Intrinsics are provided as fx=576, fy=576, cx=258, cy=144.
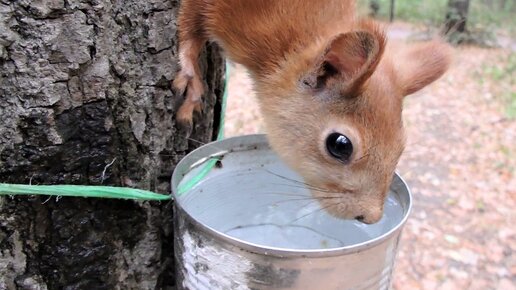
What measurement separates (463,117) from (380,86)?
4.03 metres

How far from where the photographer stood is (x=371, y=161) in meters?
1.50

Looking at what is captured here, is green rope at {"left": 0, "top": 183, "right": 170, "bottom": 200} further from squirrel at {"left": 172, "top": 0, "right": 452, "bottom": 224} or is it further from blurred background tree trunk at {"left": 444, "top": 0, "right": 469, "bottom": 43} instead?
blurred background tree trunk at {"left": 444, "top": 0, "right": 469, "bottom": 43}

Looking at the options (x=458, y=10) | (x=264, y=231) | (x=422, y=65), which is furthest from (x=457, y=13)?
(x=264, y=231)

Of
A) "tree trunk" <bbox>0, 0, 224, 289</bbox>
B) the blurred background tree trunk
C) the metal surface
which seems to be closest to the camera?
the metal surface

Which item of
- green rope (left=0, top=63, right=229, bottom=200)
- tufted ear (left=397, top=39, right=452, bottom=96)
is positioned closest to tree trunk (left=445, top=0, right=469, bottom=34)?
tufted ear (left=397, top=39, right=452, bottom=96)

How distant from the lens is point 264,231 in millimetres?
1831

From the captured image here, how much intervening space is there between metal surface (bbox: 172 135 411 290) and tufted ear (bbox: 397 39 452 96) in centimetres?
36

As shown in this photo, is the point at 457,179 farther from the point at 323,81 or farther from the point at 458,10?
the point at 458,10

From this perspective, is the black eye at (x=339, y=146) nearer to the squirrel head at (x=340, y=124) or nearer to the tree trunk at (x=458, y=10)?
the squirrel head at (x=340, y=124)

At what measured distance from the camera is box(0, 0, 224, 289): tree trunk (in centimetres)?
127

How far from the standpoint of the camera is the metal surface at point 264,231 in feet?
3.83

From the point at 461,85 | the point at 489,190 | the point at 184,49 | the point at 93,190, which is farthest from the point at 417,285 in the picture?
the point at 461,85

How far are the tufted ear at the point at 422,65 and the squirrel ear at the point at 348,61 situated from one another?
0.26 m

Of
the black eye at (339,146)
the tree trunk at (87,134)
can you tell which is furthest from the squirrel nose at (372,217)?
the tree trunk at (87,134)
